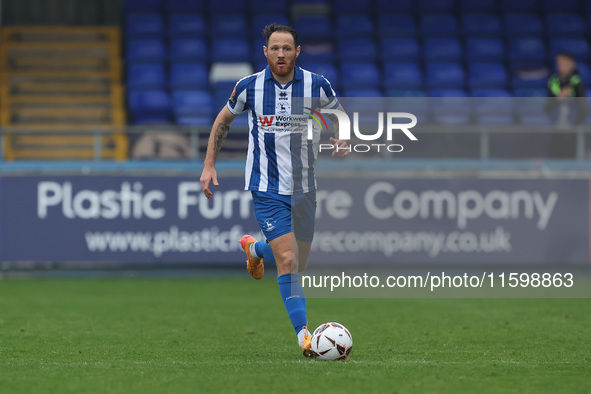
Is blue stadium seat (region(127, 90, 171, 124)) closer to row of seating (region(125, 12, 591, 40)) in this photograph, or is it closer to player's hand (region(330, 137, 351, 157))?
row of seating (region(125, 12, 591, 40))

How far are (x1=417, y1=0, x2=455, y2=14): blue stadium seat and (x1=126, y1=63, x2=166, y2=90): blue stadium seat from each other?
4.58m

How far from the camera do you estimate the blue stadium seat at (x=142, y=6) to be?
17000 millimetres

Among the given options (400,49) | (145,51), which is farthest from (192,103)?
(400,49)

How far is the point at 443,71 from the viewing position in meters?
16.3

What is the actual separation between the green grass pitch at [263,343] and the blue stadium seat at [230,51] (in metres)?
5.96

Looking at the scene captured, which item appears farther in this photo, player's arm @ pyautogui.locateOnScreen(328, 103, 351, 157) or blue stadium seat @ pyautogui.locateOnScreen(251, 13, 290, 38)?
blue stadium seat @ pyautogui.locateOnScreen(251, 13, 290, 38)

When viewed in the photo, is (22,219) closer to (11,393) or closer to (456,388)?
(11,393)

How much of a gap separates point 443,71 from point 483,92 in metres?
0.77

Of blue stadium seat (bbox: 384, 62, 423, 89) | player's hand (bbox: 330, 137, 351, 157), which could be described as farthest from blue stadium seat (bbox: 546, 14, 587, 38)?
player's hand (bbox: 330, 137, 351, 157)

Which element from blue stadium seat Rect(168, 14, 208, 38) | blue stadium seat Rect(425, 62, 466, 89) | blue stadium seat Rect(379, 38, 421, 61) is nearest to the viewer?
blue stadium seat Rect(425, 62, 466, 89)

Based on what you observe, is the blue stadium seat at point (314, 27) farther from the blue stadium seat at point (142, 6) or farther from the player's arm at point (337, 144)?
the player's arm at point (337, 144)

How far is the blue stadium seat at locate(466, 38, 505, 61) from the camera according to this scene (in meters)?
16.6

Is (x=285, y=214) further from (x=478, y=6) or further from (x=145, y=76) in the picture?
(x=478, y=6)

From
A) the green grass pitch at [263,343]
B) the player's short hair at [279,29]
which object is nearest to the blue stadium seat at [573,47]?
the green grass pitch at [263,343]
